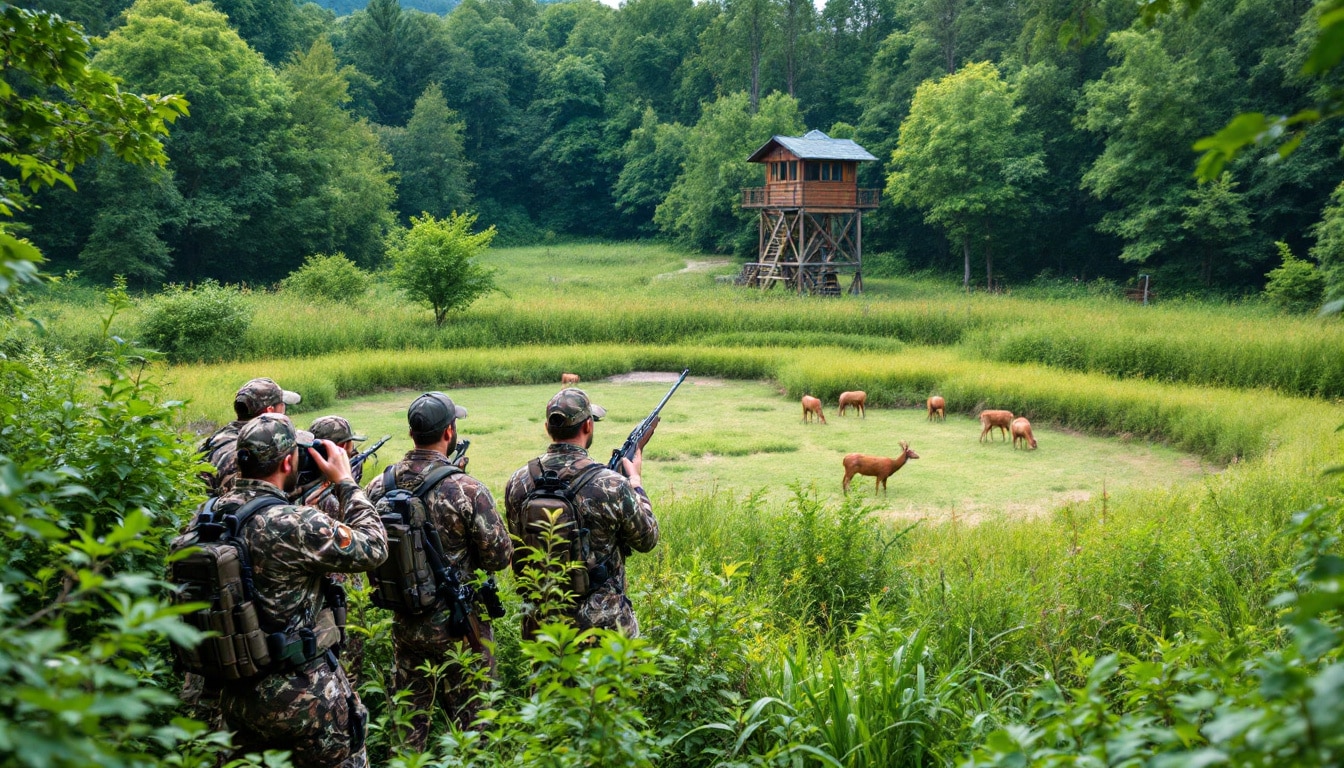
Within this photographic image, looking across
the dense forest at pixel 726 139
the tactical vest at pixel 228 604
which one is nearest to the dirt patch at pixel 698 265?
the dense forest at pixel 726 139

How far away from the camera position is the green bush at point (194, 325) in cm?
1741

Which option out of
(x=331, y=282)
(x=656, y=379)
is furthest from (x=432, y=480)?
(x=331, y=282)

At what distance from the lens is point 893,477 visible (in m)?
12.1

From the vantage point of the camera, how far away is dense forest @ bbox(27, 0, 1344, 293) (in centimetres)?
3341

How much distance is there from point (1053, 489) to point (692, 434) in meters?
4.71

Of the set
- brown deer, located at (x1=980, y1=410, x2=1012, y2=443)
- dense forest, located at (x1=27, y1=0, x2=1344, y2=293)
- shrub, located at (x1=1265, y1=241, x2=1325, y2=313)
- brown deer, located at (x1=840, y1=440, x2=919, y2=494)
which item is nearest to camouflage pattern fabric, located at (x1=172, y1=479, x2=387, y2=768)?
brown deer, located at (x1=840, y1=440, x2=919, y2=494)

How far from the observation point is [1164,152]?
3425cm

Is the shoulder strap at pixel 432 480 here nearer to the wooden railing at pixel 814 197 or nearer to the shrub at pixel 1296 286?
the shrub at pixel 1296 286

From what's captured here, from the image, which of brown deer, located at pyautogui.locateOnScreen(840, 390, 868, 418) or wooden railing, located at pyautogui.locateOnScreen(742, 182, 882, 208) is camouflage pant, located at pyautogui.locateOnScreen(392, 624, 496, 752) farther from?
wooden railing, located at pyautogui.locateOnScreen(742, 182, 882, 208)

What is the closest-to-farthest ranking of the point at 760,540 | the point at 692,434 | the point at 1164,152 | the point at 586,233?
1. the point at 760,540
2. the point at 692,434
3. the point at 1164,152
4. the point at 586,233

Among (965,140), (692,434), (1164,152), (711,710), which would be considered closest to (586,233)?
(965,140)

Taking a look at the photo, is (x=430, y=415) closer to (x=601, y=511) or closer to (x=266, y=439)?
(x=601, y=511)

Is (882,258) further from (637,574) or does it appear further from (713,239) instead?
(637,574)

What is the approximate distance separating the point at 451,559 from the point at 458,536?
0.34ft
